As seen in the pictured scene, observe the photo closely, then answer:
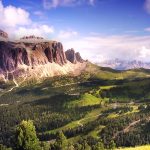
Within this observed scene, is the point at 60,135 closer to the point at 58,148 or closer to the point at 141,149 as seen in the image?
the point at 58,148

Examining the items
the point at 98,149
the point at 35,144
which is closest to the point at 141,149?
the point at 35,144

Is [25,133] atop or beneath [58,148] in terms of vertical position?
atop

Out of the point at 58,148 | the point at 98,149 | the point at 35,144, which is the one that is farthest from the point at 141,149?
the point at 58,148

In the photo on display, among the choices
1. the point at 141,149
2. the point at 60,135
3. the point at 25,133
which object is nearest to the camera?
the point at 141,149

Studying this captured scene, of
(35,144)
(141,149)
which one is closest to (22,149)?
(35,144)

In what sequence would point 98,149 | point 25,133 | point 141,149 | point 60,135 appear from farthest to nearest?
point 60,135 → point 98,149 → point 25,133 → point 141,149

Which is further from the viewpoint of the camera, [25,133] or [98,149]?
[98,149]

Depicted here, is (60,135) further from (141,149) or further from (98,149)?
(141,149)

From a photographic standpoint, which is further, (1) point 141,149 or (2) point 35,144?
(2) point 35,144

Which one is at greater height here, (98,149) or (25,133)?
(25,133)
